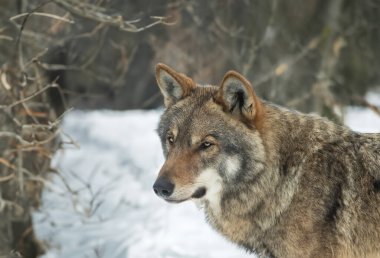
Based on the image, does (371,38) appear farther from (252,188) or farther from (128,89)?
(252,188)

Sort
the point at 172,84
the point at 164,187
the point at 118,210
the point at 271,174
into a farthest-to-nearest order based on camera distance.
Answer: the point at 118,210 → the point at 172,84 → the point at 271,174 → the point at 164,187

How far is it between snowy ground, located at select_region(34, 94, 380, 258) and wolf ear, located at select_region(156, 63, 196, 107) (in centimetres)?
199

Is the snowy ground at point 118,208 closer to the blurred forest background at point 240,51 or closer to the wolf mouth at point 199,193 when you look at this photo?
the blurred forest background at point 240,51

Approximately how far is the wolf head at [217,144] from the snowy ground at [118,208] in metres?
2.12

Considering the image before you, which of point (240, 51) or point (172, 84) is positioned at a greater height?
point (172, 84)

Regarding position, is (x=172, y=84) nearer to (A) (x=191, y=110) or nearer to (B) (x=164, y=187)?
(A) (x=191, y=110)

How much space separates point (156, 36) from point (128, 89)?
2.07 metres

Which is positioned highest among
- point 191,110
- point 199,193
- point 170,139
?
point 191,110

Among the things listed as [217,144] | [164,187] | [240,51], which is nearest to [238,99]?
[217,144]

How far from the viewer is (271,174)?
15.8 ft

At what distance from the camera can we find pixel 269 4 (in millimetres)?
13781

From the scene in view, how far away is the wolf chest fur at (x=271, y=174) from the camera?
4.55 m

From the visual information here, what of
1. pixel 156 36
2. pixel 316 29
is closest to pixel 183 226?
pixel 156 36

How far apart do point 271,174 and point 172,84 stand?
1.08 meters
